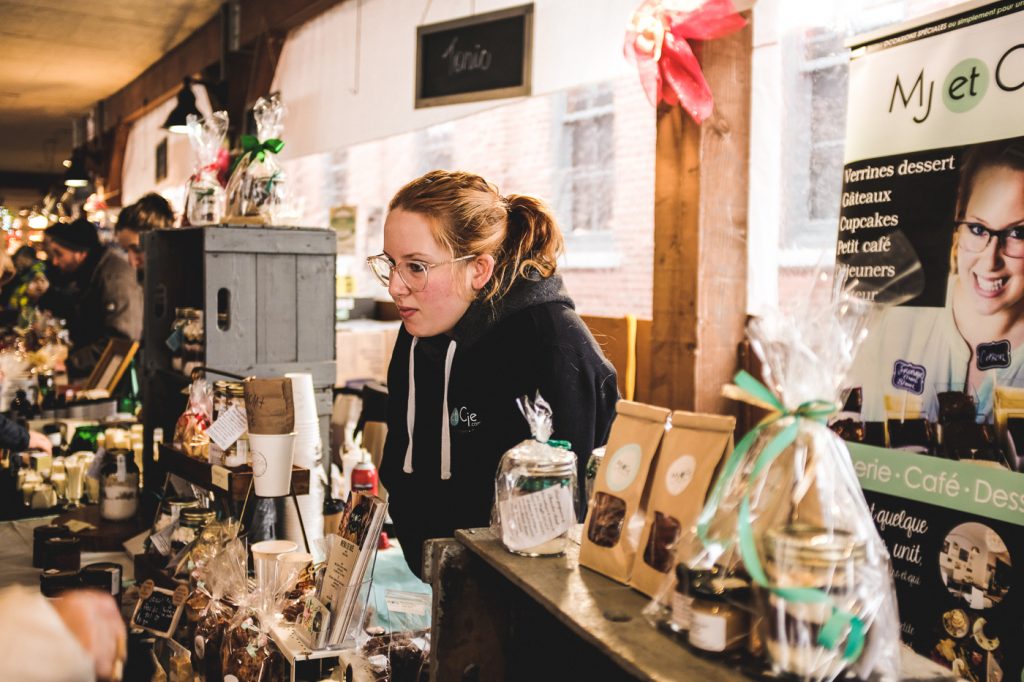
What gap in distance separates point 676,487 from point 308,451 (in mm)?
1350

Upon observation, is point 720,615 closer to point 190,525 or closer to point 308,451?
point 308,451

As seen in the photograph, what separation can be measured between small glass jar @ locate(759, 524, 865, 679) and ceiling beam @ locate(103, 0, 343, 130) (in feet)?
18.5

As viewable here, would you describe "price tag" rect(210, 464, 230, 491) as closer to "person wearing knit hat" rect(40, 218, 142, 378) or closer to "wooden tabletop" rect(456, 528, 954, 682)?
"wooden tabletop" rect(456, 528, 954, 682)

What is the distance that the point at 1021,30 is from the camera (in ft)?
6.53

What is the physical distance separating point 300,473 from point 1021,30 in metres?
1.89

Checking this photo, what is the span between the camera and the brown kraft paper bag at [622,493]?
42.6 inches

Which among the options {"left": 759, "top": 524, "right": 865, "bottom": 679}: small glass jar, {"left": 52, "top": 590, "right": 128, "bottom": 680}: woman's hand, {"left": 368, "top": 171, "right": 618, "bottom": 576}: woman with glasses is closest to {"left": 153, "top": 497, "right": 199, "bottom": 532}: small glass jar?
{"left": 368, "top": 171, "right": 618, "bottom": 576}: woman with glasses

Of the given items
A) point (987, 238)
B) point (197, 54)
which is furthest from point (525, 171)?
point (987, 238)

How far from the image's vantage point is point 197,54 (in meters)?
8.05

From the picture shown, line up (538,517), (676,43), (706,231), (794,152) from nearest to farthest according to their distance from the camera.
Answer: (538,517) < (676,43) < (706,231) < (794,152)

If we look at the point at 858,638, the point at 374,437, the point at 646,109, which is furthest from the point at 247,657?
the point at 646,109

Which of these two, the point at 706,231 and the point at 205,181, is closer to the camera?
the point at 205,181

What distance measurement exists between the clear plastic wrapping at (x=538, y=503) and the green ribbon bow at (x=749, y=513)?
0.27 metres

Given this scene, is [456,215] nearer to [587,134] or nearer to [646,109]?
[646,109]
